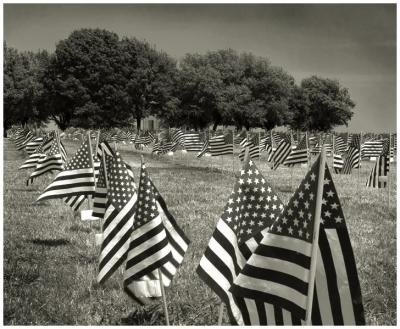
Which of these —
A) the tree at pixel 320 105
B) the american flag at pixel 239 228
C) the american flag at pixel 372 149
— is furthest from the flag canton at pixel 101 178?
the tree at pixel 320 105

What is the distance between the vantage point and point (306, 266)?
3.89m

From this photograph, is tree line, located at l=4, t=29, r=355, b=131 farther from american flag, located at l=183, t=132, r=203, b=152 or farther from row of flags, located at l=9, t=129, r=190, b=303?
row of flags, located at l=9, t=129, r=190, b=303

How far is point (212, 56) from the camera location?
81000 mm

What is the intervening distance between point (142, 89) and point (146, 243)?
65103mm

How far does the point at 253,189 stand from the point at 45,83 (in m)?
64.6

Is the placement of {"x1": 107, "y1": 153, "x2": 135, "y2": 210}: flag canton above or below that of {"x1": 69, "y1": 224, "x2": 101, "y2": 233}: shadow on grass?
above

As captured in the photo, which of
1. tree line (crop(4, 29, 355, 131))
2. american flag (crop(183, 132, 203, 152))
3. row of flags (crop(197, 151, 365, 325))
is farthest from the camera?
tree line (crop(4, 29, 355, 131))

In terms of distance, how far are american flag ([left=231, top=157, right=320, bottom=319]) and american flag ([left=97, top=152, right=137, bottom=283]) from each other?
6.27ft

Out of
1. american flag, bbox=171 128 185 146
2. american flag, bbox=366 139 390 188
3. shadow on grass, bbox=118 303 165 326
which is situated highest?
american flag, bbox=171 128 185 146

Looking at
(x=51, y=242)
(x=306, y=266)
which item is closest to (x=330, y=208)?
(x=306, y=266)

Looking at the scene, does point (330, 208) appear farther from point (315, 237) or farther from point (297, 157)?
point (297, 157)

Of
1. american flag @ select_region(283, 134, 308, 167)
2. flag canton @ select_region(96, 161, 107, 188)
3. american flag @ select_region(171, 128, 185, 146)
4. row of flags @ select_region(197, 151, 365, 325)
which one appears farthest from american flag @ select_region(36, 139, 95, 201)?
american flag @ select_region(171, 128, 185, 146)

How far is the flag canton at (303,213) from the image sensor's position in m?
3.86

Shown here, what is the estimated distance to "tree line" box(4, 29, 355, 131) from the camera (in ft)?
211
